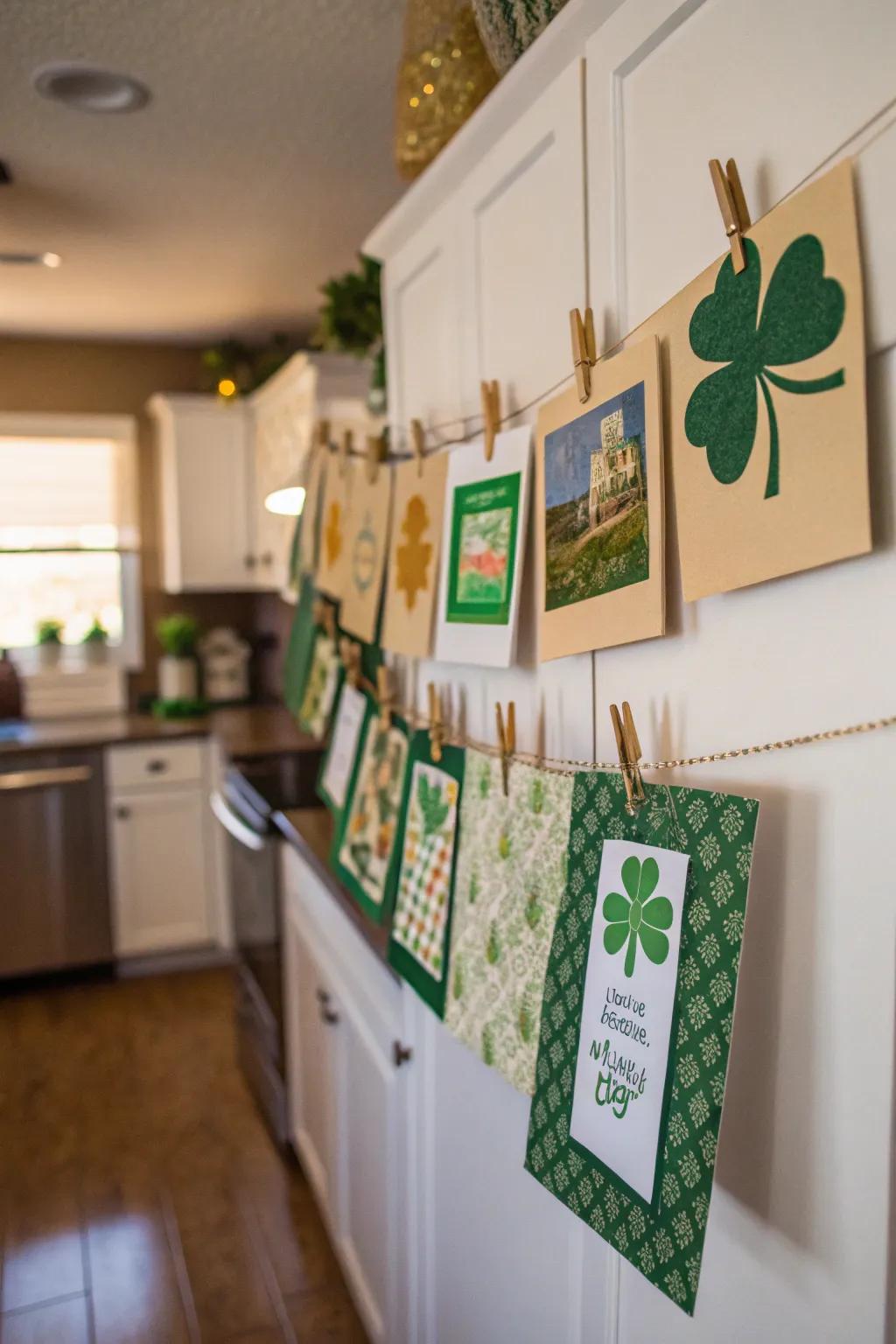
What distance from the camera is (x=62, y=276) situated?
3.25 meters

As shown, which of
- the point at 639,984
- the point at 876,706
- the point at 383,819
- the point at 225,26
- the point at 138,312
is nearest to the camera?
the point at 876,706

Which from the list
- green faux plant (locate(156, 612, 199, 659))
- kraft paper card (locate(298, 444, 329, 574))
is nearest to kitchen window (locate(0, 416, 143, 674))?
green faux plant (locate(156, 612, 199, 659))

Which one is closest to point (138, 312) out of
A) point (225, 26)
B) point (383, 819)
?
point (225, 26)

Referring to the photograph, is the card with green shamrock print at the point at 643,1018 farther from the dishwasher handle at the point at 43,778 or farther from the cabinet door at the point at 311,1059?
the dishwasher handle at the point at 43,778

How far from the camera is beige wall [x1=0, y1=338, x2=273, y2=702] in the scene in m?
4.18

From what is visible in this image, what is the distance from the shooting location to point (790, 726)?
73 cm

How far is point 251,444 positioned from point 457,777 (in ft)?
10.5

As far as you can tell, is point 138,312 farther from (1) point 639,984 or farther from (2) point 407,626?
(1) point 639,984

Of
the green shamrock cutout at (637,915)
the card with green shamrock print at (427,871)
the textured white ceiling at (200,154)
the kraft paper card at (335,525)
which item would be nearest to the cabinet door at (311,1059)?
the card with green shamrock print at (427,871)

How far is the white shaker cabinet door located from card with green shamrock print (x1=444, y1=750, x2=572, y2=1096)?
0.20 m

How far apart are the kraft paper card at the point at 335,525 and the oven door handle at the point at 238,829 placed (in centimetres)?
93

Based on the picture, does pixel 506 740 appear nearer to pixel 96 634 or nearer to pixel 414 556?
pixel 414 556

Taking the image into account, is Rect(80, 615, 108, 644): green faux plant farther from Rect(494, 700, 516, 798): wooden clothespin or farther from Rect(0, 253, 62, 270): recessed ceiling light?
Rect(494, 700, 516, 798): wooden clothespin

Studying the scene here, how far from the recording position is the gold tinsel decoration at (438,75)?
1.36m
